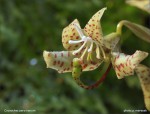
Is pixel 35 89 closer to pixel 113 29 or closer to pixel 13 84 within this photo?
pixel 13 84

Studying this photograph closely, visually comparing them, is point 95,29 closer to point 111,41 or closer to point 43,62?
point 111,41

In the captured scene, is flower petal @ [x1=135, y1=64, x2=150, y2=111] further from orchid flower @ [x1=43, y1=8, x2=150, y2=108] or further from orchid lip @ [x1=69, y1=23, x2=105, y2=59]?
orchid lip @ [x1=69, y1=23, x2=105, y2=59]

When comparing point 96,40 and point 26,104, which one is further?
point 26,104

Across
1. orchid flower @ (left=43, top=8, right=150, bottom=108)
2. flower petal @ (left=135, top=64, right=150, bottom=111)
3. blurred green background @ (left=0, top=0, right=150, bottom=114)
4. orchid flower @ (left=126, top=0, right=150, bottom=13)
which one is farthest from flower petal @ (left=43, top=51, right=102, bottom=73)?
blurred green background @ (left=0, top=0, right=150, bottom=114)

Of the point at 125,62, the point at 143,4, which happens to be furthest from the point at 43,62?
the point at 125,62

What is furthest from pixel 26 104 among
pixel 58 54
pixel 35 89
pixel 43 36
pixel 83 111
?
pixel 58 54
